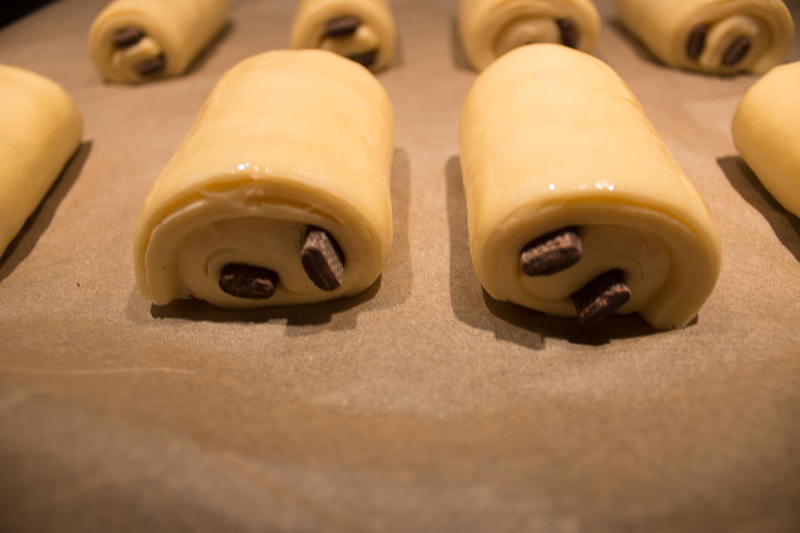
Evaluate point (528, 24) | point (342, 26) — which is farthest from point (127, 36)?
point (528, 24)

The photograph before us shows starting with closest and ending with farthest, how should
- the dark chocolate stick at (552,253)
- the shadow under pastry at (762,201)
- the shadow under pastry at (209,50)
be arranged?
1. the dark chocolate stick at (552,253)
2. the shadow under pastry at (762,201)
3. the shadow under pastry at (209,50)

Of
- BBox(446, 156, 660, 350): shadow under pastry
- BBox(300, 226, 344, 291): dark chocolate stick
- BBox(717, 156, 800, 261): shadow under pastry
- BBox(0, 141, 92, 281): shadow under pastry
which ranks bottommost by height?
BBox(0, 141, 92, 281): shadow under pastry

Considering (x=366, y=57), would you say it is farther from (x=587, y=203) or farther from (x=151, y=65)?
(x=587, y=203)

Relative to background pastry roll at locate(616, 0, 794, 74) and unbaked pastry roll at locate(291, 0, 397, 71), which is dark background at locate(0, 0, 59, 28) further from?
background pastry roll at locate(616, 0, 794, 74)

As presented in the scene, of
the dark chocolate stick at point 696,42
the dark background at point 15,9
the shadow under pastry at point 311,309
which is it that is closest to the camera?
the shadow under pastry at point 311,309

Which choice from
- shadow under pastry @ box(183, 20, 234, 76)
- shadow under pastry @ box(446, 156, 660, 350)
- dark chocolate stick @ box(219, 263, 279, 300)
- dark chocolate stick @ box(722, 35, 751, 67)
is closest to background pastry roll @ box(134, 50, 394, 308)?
dark chocolate stick @ box(219, 263, 279, 300)

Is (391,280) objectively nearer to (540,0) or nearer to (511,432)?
(511,432)

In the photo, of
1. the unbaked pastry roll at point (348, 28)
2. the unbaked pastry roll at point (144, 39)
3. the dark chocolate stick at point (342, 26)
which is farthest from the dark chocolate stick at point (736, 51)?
the unbaked pastry roll at point (144, 39)

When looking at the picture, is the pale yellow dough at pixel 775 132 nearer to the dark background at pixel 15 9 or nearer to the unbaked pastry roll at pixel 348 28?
the unbaked pastry roll at pixel 348 28
